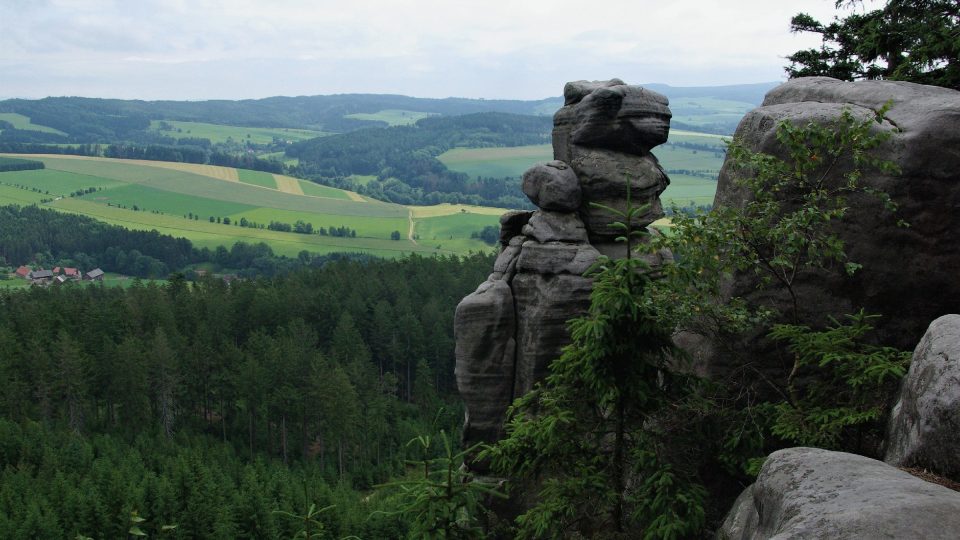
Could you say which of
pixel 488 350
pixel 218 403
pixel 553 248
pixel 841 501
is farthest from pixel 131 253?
pixel 841 501

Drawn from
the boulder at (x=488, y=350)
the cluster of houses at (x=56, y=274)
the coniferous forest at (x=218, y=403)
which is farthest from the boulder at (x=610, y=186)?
the cluster of houses at (x=56, y=274)

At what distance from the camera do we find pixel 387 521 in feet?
164

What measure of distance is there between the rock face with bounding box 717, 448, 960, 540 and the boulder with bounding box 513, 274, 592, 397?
11759 millimetres

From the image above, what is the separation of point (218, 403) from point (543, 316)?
6510 centimetres

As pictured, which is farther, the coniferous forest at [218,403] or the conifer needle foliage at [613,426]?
the coniferous forest at [218,403]

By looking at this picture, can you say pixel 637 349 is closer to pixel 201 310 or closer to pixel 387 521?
pixel 387 521

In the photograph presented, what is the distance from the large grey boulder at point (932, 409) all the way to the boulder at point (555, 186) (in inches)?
560

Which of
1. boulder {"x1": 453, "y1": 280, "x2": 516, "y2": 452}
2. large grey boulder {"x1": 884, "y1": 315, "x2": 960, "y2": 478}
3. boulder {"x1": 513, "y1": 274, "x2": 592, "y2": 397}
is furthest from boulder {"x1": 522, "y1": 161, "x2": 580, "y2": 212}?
large grey boulder {"x1": 884, "y1": 315, "x2": 960, "y2": 478}

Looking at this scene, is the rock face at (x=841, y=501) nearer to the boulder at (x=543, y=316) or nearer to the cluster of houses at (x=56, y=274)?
the boulder at (x=543, y=316)

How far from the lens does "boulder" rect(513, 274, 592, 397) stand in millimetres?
26172

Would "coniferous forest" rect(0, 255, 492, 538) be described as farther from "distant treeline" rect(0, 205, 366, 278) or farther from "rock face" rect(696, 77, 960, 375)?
"distant treeline" rect(0, 205, 366, 278)

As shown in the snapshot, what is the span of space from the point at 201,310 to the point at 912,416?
287ft

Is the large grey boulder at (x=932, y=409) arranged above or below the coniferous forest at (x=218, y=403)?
above

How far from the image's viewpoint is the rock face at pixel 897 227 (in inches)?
720
